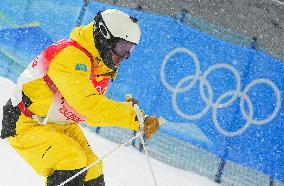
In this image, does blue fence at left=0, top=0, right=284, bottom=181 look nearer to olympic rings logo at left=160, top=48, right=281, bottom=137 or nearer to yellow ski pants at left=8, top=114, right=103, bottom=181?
olympic rings logo at left=160, top=48, right=281, bottom=137

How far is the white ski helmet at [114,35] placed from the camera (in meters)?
4.30

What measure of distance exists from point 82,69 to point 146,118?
0.71m

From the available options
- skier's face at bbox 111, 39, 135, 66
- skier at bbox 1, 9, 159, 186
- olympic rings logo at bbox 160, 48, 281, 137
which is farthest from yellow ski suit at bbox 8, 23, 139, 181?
olympic rings logo at bbox 160, 48, 281, 137

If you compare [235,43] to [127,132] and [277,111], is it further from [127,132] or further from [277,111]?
[127,132]

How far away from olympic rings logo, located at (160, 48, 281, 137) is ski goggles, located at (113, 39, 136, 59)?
3887 mm

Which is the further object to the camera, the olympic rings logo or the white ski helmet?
the olympic rings logo

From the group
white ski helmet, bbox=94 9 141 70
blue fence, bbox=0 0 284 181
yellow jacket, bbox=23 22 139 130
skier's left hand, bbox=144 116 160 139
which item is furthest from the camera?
blue fence, bbox=0 0 284 181

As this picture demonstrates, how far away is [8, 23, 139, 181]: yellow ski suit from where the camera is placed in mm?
4152

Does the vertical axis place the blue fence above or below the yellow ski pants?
above

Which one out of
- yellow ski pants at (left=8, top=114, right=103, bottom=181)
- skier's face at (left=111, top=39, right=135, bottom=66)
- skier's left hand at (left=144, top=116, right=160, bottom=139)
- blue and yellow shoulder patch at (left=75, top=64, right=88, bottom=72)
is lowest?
yellow ski pants at (left=8, top=114, right=103, bottom=181)

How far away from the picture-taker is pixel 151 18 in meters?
8.42

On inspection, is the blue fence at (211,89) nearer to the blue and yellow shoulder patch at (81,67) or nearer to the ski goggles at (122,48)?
the ski goggles at (122,48)

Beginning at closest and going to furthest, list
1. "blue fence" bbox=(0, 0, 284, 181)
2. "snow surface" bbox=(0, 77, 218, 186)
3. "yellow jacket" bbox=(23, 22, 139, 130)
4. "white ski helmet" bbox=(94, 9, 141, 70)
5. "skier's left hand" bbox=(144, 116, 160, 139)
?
"yellow jacket" bbox=(23, 22, 139, 130)
"white ski helmet" bbox=(94, 9, 141, 70)
"skier's left hand" bbox=(144, 116, 160, 139)
"snow surface" bbox=(0, 77, 218, 186)
"blue fence" bbox=(0, 0, 284, 181)

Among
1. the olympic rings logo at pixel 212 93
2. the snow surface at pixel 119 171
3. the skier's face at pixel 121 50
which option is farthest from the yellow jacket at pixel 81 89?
the olympic rings logo at pixel 212 93
